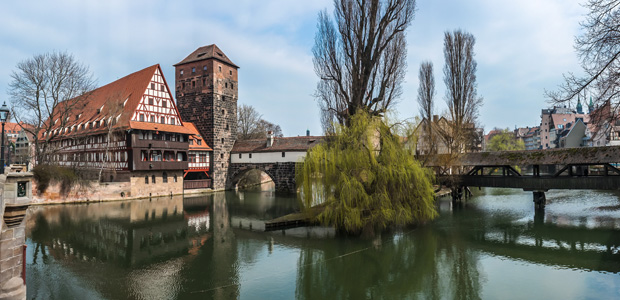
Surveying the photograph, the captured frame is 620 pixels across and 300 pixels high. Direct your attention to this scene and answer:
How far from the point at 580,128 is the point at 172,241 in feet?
184

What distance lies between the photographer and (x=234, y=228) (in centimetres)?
1550

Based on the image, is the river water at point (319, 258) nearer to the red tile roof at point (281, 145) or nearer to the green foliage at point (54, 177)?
the green foliage at point (54, 177)

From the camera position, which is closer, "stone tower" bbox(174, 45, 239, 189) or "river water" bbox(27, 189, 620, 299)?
"river water" bbox(27, 189, 620, 299)

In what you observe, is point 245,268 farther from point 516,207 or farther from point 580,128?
point 580,128

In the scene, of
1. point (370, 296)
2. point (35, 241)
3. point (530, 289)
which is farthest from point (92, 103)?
point (530, 289)

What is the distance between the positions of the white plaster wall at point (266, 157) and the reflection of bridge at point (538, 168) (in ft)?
37.8

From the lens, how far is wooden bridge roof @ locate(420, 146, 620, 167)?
1582 cm

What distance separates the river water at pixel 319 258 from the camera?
319 inches

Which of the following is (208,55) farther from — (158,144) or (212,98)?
(158,144)

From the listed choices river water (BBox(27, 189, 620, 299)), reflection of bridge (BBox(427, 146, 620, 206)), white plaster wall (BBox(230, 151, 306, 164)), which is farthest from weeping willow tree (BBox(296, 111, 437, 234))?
white plaster wall (BBox(230, 151, 306, 164))

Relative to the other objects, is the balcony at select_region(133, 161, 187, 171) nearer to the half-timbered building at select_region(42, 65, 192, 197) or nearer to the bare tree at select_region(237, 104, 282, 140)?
the half-timbered building at select_region(42, 65, 192, 197)

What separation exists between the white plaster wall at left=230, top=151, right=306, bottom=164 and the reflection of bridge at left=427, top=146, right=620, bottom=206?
37.8ft

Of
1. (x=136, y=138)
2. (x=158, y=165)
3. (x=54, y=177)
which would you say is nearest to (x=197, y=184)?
(x=158, y=165)

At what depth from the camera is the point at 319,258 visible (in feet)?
35.0
